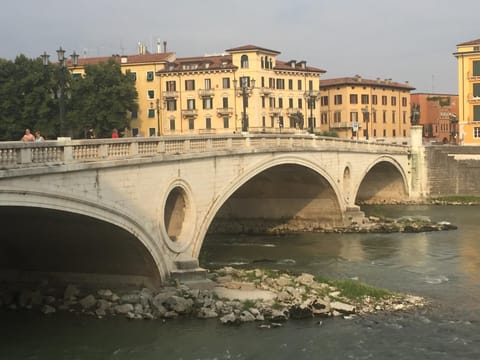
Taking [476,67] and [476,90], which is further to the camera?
[476,67]

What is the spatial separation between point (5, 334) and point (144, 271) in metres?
4.63

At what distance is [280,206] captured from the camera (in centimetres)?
4253

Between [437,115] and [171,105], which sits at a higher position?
[171,105]

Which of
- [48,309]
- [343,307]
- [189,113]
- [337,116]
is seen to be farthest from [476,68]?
[48,309]

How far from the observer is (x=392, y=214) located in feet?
162

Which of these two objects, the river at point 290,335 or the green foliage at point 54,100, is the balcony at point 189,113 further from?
the river at point 290,335

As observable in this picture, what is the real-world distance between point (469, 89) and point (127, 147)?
167 feet

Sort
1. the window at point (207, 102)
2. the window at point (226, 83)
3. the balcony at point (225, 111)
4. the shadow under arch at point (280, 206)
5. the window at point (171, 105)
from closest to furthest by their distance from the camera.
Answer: the shadow under arch at point (280, 206)
the window at point (226, 83)
the balcony at point (225, 111)
the window at point (207, 102)
the window at point (171, 105)

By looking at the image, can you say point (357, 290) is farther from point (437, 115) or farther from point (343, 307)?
point (437, 115)

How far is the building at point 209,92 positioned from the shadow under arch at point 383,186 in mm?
16035

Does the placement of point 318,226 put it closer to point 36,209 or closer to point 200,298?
point 200,298

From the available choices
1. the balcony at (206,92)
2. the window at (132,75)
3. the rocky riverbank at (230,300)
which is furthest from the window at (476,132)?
the rocky riverbank at (230,300)

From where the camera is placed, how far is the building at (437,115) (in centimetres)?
9781

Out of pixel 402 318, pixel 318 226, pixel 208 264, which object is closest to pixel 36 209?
pixel 402 318
